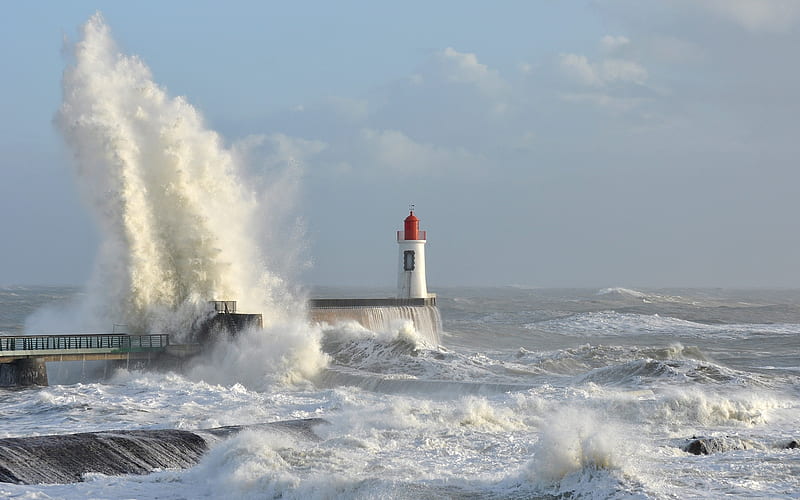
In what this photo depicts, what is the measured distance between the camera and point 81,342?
784 inches

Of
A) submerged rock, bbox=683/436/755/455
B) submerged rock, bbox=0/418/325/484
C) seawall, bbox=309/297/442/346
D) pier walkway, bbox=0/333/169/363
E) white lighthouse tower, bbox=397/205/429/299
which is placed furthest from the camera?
white lighthouse tower, bbox=397/205/429/299

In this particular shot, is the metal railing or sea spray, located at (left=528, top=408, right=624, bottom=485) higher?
the metal railing

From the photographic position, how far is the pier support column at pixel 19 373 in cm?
1847

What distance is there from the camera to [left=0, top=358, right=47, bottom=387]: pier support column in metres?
18.5

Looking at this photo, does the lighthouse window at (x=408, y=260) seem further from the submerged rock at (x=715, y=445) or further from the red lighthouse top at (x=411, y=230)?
the submerged rock at (x=715, y=445)

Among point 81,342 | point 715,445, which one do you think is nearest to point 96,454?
point 715,445

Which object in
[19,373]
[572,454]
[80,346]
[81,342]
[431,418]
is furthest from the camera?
[81,342]

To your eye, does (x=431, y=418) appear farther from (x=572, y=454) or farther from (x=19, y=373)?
(x=19, y=373)

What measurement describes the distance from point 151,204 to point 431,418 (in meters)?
11.8

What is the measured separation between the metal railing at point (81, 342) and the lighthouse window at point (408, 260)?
9.80 meters

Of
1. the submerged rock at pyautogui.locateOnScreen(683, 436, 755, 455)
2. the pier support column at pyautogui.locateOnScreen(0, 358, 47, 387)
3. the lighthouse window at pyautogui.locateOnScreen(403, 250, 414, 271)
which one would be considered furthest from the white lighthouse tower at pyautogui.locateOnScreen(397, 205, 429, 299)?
the submerged rock at pyautogui.locateOnScreen(683, 436, 755, 455)

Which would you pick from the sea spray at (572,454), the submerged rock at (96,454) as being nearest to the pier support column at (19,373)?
the submerged rock at (96,454)

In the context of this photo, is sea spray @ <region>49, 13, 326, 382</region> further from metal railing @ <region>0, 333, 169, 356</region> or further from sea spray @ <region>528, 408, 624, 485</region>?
sea spray @ <region>528, 408, 624, 485</region>

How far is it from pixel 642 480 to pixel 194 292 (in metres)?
15.2
